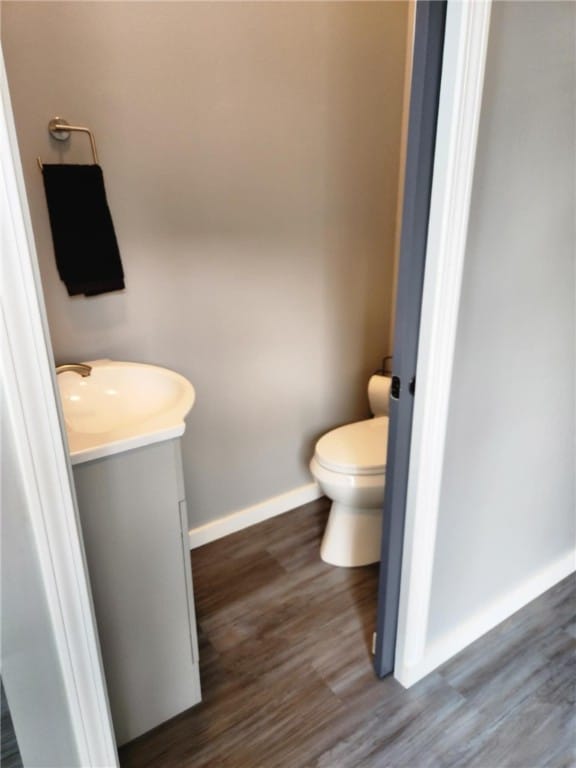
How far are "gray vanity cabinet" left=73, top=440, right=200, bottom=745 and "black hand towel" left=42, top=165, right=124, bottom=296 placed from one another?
27.7 inches

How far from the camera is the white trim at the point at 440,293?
1005 mm

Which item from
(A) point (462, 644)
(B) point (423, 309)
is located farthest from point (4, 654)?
(A) point (462, 644)

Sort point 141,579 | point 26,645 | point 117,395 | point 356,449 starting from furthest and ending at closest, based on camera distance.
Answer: point 356,449
point 117,395
point 141,579
point 26,645

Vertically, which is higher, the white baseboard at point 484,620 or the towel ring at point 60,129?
the towel ring at point 60,129

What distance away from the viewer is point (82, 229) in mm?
1563

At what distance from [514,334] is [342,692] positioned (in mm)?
1140

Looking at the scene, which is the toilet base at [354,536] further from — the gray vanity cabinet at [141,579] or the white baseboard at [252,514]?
the gray vanity cabinet at [141,579]

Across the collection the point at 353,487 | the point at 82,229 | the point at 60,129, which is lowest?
the point at 353,487

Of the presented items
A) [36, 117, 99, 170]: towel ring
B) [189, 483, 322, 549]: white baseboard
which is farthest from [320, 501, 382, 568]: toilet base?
[36, 117, 99, 170]: towel ring

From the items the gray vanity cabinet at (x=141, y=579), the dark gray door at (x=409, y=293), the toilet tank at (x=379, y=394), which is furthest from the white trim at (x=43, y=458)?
the toilet tank at (x=379, y=394)

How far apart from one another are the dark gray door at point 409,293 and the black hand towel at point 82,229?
93 centimetres

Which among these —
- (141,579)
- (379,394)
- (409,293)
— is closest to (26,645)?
(141,579)

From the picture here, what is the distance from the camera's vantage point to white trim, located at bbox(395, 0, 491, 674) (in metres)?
1.00

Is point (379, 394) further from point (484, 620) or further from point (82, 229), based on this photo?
point (82, 229)
